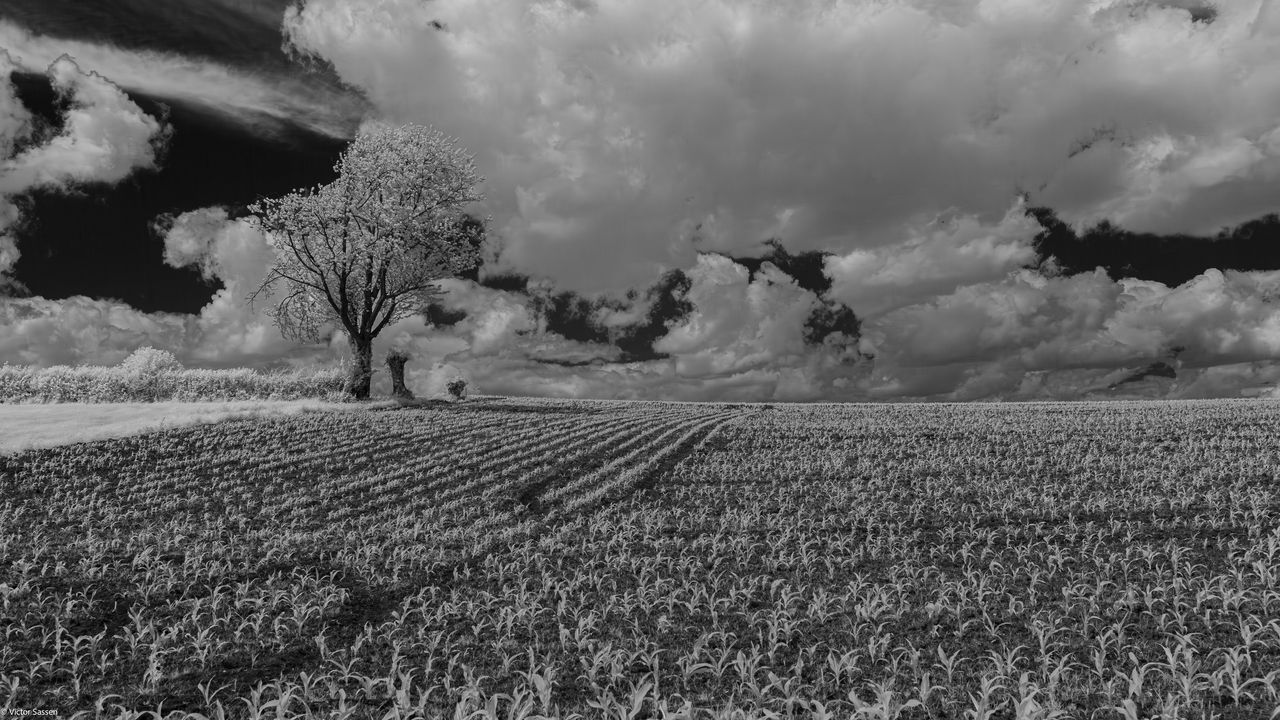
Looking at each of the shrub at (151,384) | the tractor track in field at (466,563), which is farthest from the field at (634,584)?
the shrub at (151,384)

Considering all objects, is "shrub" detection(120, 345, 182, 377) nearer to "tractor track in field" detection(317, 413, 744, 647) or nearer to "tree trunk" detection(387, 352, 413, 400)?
"tree trunk" detection(387, 352, 413, 400)

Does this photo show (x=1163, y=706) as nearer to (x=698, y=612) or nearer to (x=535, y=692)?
(x=698, y=612)

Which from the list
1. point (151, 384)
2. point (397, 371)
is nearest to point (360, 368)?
point (397, 371)

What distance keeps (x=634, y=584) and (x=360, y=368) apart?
41809 mm

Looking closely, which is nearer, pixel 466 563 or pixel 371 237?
pixel 466 563

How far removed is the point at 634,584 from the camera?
12.4 meters

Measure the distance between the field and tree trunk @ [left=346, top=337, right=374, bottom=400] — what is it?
2078 centimetres

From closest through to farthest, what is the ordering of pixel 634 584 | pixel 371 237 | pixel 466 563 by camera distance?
pixel 634 584 < pixel 466 563 < pixel 371 237

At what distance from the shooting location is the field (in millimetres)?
8117

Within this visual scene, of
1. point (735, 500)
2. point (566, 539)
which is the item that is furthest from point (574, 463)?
point (566, 539)

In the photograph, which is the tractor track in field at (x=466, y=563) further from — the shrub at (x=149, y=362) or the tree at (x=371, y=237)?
the shrub at (x=149, y=362)

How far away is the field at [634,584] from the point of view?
8117mm

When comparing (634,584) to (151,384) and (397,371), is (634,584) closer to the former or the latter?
(397,371)

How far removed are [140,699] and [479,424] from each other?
28682 mm
